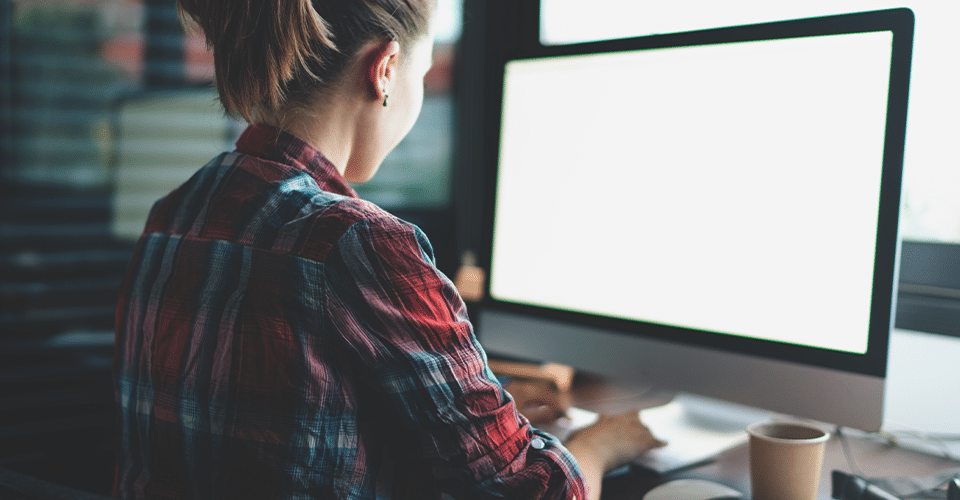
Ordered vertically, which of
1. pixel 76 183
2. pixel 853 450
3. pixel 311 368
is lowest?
pixel 853 450

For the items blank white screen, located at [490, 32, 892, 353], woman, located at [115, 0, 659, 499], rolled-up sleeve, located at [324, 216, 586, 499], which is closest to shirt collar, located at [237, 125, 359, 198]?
woman, located at [115, 0, 659, 499]

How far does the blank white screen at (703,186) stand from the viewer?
72 cm

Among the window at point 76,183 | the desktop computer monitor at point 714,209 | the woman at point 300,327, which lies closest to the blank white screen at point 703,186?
the desktop computer monitor at point 714,209

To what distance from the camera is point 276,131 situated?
2.18ft

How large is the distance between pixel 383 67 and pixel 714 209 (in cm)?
42

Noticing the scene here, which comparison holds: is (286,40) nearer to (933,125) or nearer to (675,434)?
(675,434)

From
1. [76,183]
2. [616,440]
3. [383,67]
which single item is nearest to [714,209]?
[616,440]

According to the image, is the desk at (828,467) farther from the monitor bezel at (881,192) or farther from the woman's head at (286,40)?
the woman's head at (286,40)

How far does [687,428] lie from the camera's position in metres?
0.94

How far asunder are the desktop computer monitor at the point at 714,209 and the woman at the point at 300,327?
11.6 inches

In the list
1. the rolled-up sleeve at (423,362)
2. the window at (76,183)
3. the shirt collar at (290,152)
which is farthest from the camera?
the window at (76,183)

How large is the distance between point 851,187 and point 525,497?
0.47m

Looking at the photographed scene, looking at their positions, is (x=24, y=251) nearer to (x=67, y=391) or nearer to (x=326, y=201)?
(x=67, y=391)

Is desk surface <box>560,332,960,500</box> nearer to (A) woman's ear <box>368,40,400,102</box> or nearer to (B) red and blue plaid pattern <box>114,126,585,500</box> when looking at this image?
(B) red and blue plaid pattern <box>114,126,585,500</box>
